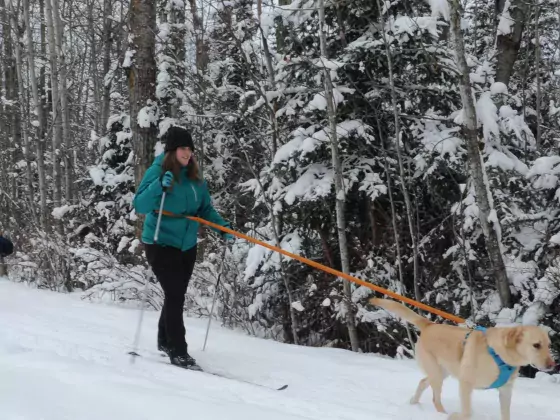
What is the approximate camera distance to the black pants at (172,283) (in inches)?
A: 188

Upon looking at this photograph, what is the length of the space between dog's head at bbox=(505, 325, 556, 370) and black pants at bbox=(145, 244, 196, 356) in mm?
2798

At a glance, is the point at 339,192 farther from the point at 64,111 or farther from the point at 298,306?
the point at 64,111

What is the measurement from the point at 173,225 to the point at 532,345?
302cm

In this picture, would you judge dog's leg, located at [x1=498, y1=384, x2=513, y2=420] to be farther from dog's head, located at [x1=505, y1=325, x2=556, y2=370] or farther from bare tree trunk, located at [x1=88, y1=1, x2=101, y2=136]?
bare tree trunk, located at [x1=88, y1=1, x2=101, y2=136]

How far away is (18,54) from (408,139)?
11497mm

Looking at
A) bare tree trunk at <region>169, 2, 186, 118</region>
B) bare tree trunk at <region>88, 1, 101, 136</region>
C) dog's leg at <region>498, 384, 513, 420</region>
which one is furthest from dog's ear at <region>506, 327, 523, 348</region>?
bare tree trunk at <region>88, 1, 101, 136</region>

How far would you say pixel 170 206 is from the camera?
479cm

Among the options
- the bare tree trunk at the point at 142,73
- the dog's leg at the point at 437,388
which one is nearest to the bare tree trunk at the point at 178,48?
the bare tree trunk at the point at 142,73

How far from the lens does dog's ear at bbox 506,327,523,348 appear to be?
330cm

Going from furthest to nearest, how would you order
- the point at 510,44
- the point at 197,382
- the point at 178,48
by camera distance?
the point at 178,48 < the point at 510,44 < the point at 197,382

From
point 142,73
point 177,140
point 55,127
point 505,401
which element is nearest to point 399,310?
point 505,401

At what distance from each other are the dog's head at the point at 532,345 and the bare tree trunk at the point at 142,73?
646 cm

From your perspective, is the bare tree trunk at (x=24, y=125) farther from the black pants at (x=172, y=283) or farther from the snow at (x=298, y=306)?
the black pants at (x=172, y=283)

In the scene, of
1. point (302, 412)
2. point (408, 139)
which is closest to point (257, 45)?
point (408, 139)
